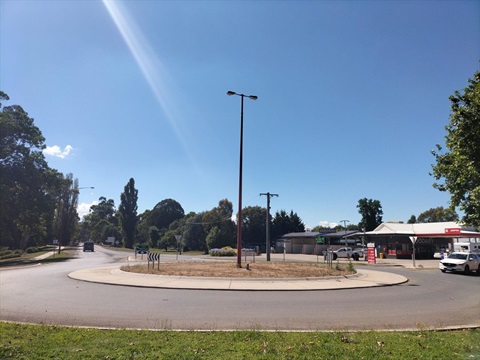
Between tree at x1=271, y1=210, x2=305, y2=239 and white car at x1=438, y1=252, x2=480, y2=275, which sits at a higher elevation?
tree at x1=271, y1=210, x2=305, y2=239

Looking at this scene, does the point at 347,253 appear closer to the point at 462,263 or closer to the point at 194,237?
the point at 462,263

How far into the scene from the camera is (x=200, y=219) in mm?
87188

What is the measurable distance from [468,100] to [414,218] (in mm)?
140659

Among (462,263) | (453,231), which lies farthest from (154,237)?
(462,263)

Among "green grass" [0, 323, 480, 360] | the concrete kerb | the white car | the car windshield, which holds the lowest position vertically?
A: the concrete kerb

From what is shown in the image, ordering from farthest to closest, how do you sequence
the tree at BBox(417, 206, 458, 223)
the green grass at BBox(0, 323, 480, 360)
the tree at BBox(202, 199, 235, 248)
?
1. the tree at BBox(417, 206, 458, 223)
2. the tree at BBox(202, 199, 235, 248)
3. the green grass at BBox(0, 323, 480, 360)

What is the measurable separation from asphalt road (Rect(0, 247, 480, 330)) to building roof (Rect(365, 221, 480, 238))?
38098 millimetres

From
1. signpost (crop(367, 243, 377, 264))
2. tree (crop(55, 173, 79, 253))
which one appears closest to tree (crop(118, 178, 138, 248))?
tree (crop(55, 173, 79, 253))

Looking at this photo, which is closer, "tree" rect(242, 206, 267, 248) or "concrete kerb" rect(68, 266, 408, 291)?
"concrete kerb" rect(68, 266, 408, 291)

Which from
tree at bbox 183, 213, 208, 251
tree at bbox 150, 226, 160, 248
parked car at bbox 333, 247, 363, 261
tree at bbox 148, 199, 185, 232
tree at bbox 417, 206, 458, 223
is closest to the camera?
parked car at bbox 333, 247, 363, 261

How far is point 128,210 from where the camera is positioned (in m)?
97.3

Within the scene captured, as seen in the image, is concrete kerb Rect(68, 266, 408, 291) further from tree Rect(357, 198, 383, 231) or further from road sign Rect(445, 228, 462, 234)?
tree Rect(357, 198, 383, 231)

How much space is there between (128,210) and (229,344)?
315ft

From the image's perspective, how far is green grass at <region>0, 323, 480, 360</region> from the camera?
18.7 feet
